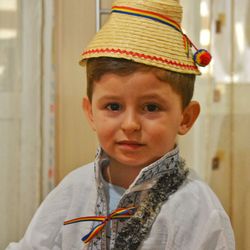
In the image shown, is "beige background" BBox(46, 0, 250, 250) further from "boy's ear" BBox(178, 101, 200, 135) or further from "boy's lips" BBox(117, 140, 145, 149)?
"boy's lips" BBox(117, 140, 145, 149)

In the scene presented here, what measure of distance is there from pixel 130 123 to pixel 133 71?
0.10 m

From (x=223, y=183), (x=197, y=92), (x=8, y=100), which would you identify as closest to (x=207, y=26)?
(x=197, y=92)

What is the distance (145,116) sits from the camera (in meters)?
0.82

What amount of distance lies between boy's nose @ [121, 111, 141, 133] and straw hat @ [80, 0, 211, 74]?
0.35 feet

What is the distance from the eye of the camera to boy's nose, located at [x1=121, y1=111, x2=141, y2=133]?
0.80m

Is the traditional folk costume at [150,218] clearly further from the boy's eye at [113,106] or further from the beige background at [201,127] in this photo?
the beige background at [201,127]

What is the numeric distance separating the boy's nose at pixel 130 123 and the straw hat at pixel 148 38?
0.11 meters

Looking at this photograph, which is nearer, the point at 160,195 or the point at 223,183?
the point at 160,195

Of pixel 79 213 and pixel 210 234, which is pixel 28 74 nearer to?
pixel 79 213

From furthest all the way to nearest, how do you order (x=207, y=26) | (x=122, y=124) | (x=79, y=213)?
(x=207, y=26) → (x=79, y=213) → (x=122, y=124)

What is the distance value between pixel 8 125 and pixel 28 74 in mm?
163

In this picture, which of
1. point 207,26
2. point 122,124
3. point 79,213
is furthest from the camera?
point 207,26

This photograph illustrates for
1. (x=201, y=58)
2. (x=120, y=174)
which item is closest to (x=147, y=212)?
(x=120, y=174)

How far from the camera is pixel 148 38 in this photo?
2.63 ft
